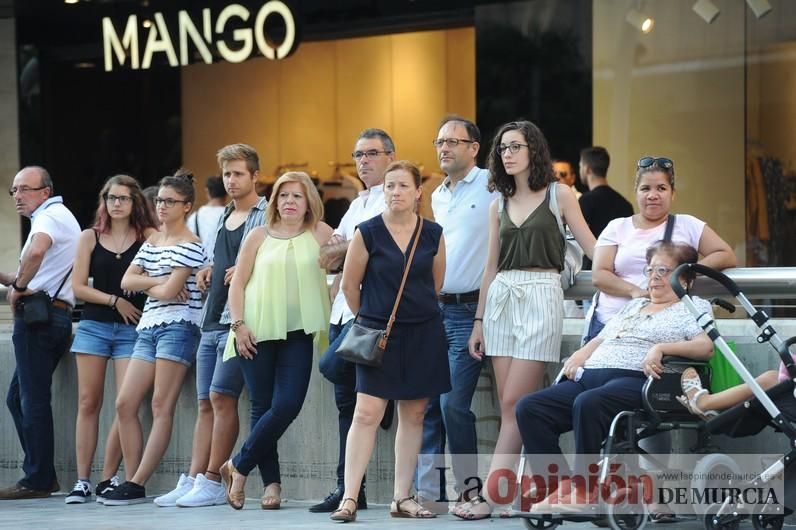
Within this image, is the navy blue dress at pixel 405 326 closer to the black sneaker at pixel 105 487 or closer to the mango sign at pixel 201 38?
the black sneaker at pixel 105 487

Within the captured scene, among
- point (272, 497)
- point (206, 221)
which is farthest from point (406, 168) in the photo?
point (206, 221)

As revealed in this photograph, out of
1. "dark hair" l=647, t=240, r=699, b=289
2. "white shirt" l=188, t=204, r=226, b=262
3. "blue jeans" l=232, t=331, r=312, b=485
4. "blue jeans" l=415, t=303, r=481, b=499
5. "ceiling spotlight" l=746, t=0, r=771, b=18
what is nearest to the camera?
"dark hair" l=647, t=240, r=699, b=289

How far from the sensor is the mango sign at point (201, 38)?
52.1ft

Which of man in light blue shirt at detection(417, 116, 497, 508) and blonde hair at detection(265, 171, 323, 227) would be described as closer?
man in light blue shirt at detection(417, 116, 497, 508)

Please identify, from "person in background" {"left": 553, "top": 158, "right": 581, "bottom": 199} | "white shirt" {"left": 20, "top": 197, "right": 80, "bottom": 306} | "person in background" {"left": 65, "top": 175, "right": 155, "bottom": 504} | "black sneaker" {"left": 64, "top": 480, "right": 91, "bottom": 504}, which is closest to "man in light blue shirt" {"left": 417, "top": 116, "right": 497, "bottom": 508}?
"person in background" {"left": 65, "top": 175, "right": 155, "bottom": 504}

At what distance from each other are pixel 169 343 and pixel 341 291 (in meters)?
1.49

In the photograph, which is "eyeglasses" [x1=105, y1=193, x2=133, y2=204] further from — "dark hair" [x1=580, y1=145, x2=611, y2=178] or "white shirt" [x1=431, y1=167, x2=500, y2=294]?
"dark hair" [x1=580, y1=145, x2=611, y2=178]

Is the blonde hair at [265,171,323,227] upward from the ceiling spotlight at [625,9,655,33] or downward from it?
downward

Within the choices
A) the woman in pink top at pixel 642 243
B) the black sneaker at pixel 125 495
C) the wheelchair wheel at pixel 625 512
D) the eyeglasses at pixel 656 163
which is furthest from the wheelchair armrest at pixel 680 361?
the black sneaker at pixel 125 495

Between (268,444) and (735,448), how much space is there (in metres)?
2.55

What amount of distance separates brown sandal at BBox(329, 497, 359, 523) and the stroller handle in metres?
2.07

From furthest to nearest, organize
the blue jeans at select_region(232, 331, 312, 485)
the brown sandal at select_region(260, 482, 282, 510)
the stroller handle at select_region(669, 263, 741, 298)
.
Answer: the brown sandal at select_region(260, 482, 282, 510) < the blue jeans at select_region(232, 331, 312, 485) < the stroller handle at select_region(669, 263, 741, 298)

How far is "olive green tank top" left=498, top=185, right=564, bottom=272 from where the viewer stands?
7.78 m

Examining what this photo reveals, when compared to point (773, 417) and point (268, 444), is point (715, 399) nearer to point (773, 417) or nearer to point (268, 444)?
point (773, 417)
